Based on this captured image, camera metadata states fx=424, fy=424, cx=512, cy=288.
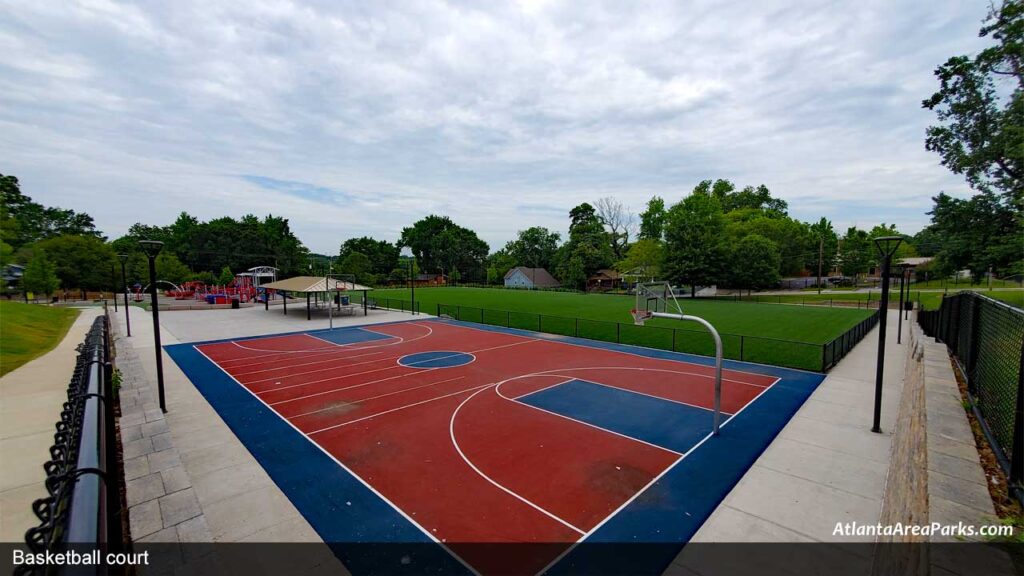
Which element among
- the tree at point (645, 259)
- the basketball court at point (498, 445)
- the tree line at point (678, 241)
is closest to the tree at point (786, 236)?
the tree line at point (678, 241)

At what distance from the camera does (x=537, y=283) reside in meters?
87.1

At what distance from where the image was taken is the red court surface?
23.2 feet

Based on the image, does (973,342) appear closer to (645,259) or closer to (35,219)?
(645,259)

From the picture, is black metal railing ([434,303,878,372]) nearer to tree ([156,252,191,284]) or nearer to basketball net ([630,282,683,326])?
basketball net ([630,282,683,326])

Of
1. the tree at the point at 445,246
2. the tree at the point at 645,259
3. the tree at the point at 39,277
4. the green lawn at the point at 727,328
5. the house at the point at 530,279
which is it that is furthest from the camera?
the tree at the point at 445,246

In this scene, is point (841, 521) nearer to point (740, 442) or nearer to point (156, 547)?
point (740, 442)

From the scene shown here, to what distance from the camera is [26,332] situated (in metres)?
21.1

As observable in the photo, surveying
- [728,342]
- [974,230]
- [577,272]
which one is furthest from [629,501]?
[577,272]

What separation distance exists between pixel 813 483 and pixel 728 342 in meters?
16.4

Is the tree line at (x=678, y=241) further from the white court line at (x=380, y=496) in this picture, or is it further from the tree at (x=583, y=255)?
the white court line at (x=380, y=496)

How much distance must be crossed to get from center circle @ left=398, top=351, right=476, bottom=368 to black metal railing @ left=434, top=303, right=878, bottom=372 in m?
7.41

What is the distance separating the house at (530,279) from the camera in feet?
286

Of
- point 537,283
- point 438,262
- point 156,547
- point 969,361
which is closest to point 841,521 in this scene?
point 969,361

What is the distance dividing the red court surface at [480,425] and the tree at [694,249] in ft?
130
